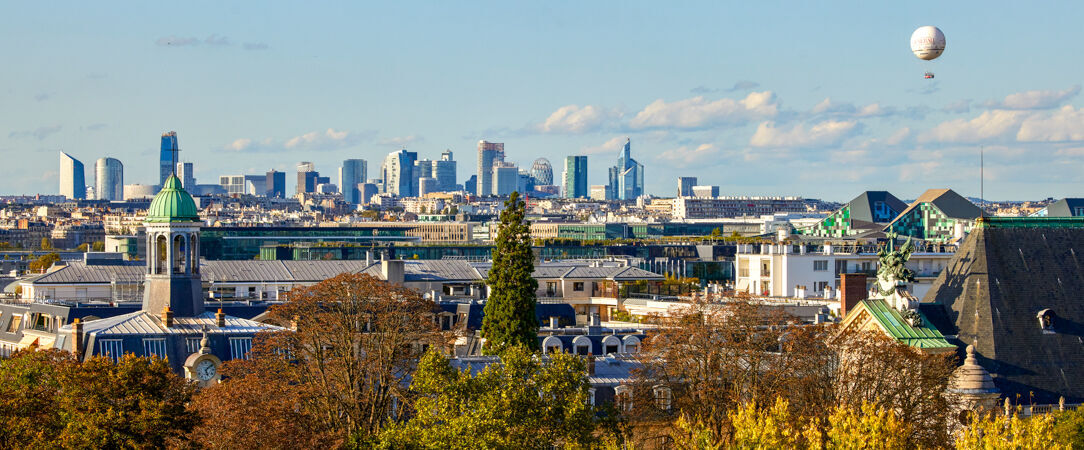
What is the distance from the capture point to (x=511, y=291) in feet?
274

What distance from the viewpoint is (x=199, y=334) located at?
85.9 meters

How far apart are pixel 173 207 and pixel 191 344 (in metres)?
9.45

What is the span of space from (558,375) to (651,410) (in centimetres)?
826

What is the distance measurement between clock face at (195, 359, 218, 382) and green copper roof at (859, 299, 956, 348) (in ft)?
90.7

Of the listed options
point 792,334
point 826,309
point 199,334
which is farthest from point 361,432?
point 826,309

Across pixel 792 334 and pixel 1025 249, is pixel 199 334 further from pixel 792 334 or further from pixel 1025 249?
pixel 1025 249

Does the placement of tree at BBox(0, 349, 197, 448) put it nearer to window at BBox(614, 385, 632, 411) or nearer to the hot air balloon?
window at BBox(614, 385, 632, 411)

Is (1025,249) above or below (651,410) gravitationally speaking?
above

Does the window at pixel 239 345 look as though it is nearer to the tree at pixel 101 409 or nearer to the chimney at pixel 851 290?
the tree at pixel 101 409

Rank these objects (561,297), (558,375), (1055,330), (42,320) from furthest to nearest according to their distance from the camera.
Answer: (561,297) → (42,320) → (1055,330) → (558,375)

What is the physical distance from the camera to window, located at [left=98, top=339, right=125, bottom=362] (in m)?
83.2

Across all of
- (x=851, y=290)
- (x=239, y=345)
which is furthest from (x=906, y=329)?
(x=239, y=345)

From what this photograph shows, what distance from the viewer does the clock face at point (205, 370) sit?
8012 cm

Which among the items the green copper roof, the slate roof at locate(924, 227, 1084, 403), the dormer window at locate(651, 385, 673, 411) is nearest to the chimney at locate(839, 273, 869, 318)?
the slate roof at locate(924, 227, 1084, 403)
